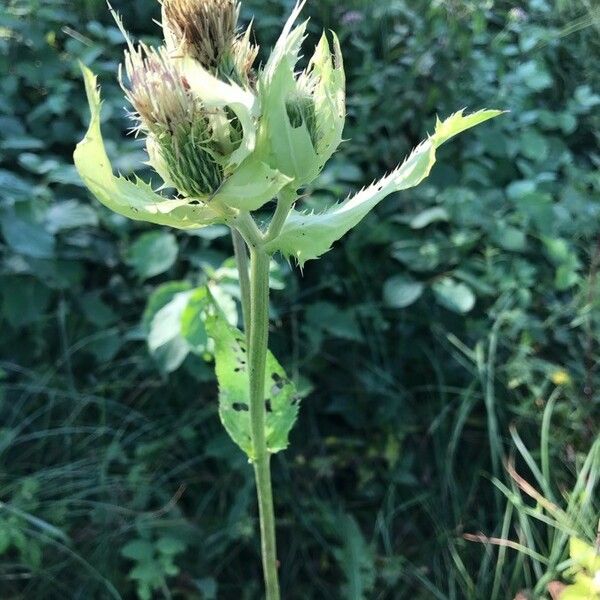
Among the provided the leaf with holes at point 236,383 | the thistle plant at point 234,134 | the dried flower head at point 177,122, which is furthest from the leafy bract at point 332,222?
the leaf with holes at point 236,383

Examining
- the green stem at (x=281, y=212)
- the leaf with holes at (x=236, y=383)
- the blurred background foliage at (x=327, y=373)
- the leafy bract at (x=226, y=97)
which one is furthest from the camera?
the blurred background foliage at (x=327, y=373)

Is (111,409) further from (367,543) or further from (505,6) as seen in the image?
(505,6)

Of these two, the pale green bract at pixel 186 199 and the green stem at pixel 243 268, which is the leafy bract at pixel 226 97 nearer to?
the pale green bract at pixel 186 199

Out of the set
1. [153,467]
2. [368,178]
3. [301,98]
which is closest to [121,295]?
[153,467]

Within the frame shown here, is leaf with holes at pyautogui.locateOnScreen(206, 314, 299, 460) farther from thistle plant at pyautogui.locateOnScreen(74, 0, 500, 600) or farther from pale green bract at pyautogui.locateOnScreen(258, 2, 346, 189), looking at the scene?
pale green bract at pyautogui.locateOnScreen(258, 2, 346, 189)

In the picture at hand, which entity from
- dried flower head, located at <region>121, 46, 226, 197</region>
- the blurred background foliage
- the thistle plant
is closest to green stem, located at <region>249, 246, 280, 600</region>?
the thistle plant

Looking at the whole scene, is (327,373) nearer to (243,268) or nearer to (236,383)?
(236,383)
